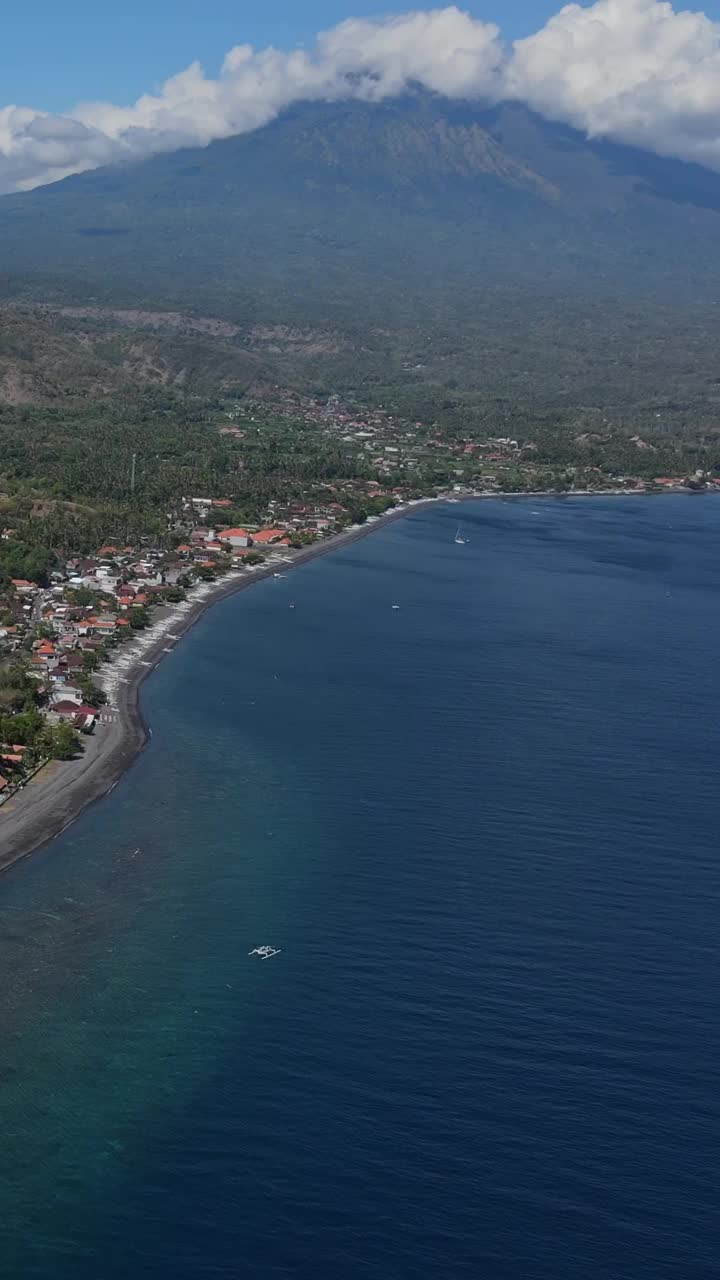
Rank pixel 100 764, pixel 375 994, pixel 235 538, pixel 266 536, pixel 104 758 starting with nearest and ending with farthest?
pixel 375 994
pixel 100 764
pixel 104 758
pixel 235 538
pixel 266 536

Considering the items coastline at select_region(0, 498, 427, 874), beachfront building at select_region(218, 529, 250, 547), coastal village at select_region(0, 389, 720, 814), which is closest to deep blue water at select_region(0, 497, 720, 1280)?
coastline at select_region(0, 498, 427, 874)

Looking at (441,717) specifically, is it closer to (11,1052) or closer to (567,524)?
(11,1052)

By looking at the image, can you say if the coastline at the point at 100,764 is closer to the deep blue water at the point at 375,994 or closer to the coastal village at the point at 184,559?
the coastal village at the point at 184,559

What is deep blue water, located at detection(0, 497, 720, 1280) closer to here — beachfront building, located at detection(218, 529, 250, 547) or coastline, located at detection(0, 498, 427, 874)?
coastline, located at detection(0, 498, 427, 874)

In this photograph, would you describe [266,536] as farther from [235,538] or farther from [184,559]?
[184,559]

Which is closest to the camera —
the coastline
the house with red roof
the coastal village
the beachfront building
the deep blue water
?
the deep blue water

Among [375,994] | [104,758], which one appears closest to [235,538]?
[104,758]
